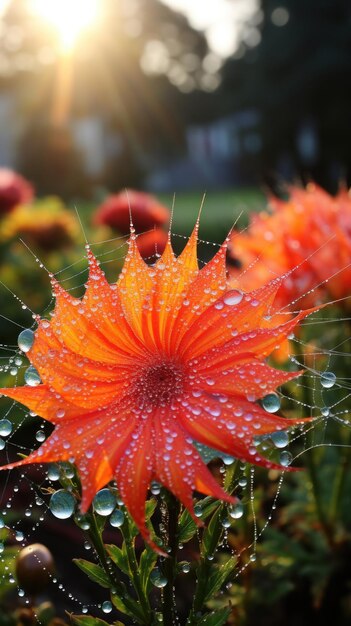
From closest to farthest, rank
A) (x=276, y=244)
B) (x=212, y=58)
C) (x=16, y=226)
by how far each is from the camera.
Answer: (x=276, y=244) → (x=16, y=226) → (x=212, y=58)

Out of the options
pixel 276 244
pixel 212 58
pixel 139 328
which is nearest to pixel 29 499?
pixel 276 244

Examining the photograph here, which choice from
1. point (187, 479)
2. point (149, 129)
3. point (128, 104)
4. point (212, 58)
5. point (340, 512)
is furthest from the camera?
point (212, 58)

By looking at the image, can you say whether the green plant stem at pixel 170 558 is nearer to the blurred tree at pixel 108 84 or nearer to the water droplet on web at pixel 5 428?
the water droplet on web at pixel 5 428

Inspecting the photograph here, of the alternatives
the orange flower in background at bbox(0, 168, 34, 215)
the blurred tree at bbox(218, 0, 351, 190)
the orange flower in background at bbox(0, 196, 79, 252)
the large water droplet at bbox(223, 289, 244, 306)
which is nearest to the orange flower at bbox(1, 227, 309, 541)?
the large water droplet at bbox(223, 289, 244, 306)

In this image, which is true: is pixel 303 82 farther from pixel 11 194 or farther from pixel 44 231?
pixel 44 231

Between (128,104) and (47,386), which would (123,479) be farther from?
(128,104)

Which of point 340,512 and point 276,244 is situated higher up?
point 276,244

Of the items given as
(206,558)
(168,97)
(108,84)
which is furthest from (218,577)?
(168,97)

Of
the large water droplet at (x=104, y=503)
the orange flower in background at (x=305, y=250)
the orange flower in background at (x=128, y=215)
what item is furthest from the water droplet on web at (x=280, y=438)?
the orange flower in background at (x=128, y=215)
